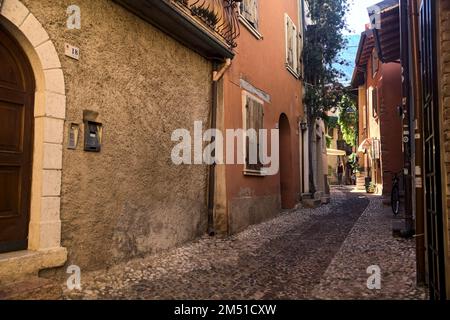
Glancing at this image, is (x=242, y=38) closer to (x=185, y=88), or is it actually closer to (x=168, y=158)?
(x=185, y=88)

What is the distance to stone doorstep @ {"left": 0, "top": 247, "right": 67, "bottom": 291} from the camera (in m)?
3.63

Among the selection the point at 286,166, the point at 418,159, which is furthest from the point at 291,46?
the point at 418,159

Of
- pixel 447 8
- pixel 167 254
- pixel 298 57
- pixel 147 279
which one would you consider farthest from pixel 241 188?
pixel 298 57

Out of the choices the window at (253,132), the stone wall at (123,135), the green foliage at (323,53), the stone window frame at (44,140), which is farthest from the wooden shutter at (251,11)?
the stone window frame at (44,140)

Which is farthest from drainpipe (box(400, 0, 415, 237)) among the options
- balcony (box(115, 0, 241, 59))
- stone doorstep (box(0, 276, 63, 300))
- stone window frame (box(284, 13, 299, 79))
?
stone window frame (box(284, 13, 299, 79))

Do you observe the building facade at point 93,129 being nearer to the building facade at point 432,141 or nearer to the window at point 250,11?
the window at point 250,11

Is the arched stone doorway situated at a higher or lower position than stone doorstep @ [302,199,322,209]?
higher

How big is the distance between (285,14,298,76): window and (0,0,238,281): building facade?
6234 millimetres

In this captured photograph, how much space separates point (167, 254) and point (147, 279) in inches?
50.5

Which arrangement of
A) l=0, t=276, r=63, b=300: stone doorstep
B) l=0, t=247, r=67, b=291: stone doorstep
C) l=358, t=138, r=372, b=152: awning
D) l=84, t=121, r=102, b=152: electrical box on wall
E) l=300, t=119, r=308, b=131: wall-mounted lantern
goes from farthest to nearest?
l=358, t=138, r=372, b=152: awning
l=300, t=119, r=308, b=131: wall-mounted lantern
l=84, t=121, r=102, b=152: electrical box on wall
l=0, t=247, r=67, b=291: stone doorstep
l=0, t=276, r=63, b=300: stone doorstep

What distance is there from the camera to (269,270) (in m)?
5.27

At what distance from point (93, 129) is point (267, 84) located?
6526 mm

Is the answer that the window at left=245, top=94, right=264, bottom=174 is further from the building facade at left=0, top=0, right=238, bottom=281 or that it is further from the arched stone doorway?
the arched stone doorway

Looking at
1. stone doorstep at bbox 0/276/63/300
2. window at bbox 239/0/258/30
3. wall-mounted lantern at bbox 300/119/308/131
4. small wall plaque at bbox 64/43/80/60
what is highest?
window at bbox 239/0/258/30
